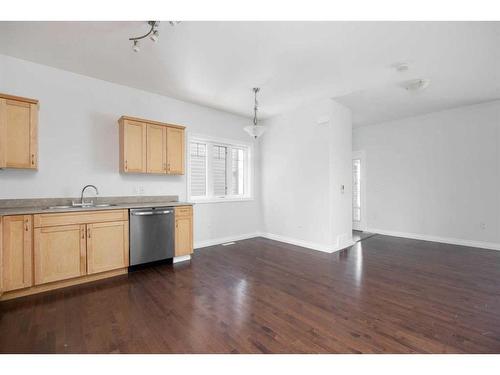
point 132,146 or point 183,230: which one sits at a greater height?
point 132,146

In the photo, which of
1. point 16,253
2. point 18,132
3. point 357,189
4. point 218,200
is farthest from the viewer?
point 357,189

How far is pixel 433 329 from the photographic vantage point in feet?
6.42

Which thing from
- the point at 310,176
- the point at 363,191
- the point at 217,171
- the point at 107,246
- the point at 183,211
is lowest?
the point at 107,246

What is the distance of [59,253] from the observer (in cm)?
273

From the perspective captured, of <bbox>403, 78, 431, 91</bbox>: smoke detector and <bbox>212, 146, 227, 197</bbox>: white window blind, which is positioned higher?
<bbox>403, 78, 431, 91</bbox>: smoke detector

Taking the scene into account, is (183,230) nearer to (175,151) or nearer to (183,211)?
(183,211)

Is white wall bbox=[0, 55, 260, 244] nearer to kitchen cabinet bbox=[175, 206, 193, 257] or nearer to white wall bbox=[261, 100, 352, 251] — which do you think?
kitchen cabinet bbox=[175, 206, 193, 257]

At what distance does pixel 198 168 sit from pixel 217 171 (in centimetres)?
46

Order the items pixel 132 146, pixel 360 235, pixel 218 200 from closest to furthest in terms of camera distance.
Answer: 1. pixel 132 146
2. pixel 218 200
3. pixel 360 235

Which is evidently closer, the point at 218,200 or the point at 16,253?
the point at 16,253

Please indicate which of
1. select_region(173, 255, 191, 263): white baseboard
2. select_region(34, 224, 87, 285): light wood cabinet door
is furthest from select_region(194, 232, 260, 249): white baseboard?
select_region(34, 224, 87, 285): light wood cabinet door

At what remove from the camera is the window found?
15.3ft

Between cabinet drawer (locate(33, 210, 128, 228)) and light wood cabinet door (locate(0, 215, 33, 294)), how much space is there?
106 mm

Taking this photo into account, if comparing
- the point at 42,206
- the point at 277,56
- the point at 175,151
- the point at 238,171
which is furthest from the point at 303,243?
the point at 42,206
